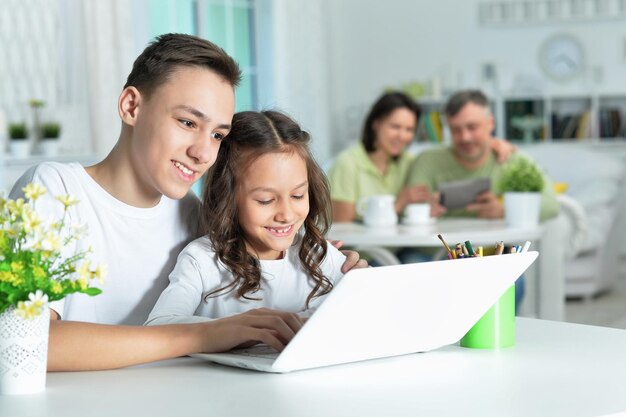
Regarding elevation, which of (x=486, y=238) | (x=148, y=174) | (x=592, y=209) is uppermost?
(x=148, y=174)

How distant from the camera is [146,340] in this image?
139 centimetres

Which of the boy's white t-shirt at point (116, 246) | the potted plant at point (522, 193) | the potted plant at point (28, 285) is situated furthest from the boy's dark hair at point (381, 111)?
the potted plant at point (28, 285)

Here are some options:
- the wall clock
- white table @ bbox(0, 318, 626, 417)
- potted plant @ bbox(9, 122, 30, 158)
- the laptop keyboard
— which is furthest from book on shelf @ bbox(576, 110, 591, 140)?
the laptop keyboard

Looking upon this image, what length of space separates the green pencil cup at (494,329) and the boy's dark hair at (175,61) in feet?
1.93

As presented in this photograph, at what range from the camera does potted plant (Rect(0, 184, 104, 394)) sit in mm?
1183

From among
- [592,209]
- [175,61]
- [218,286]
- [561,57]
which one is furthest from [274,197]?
[561,57]

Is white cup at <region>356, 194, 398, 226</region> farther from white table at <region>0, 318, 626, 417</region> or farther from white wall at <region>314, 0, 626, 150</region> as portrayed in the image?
white wall at <region>314, 0, 626, 150</region>

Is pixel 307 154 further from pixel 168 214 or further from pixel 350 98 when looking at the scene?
pixel 350 98

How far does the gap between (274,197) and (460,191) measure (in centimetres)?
222

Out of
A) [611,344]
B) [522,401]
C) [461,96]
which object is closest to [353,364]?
[522,401]

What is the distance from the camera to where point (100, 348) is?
137 centimetres

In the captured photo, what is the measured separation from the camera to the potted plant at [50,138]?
520 cm

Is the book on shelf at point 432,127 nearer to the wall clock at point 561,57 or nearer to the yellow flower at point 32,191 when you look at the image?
the wall clock at point 561,57

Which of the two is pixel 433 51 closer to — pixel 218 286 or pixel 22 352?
pixel 218 286
